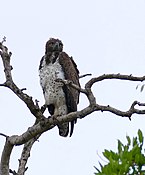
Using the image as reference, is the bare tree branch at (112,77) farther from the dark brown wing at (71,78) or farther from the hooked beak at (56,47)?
the hooked beak at (56,47)

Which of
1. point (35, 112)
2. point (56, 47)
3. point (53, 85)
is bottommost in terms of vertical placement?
point (35, 112)

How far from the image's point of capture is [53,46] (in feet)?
33.1

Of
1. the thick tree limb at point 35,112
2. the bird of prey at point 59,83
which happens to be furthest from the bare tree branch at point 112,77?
the bird of prey at point 59,83

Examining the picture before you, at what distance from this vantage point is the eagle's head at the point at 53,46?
10.0 meters

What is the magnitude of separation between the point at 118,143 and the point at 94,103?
6.38 ft

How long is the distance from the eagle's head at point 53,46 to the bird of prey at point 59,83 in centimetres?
6

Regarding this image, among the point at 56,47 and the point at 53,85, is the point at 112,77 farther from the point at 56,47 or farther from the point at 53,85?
the point at 56,47

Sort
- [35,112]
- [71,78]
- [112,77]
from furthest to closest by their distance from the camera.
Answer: [71,78] → [35,112] → [112,77]

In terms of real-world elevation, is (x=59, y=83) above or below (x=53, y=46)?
below

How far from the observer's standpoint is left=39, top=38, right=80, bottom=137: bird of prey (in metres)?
9.59

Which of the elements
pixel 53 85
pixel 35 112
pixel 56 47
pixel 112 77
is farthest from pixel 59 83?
pixel 112 77

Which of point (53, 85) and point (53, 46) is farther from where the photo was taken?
point (53, 46)

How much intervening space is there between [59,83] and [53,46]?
0.76m

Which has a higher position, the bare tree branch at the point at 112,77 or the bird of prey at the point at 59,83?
the bird of prey at the point at 59,83
